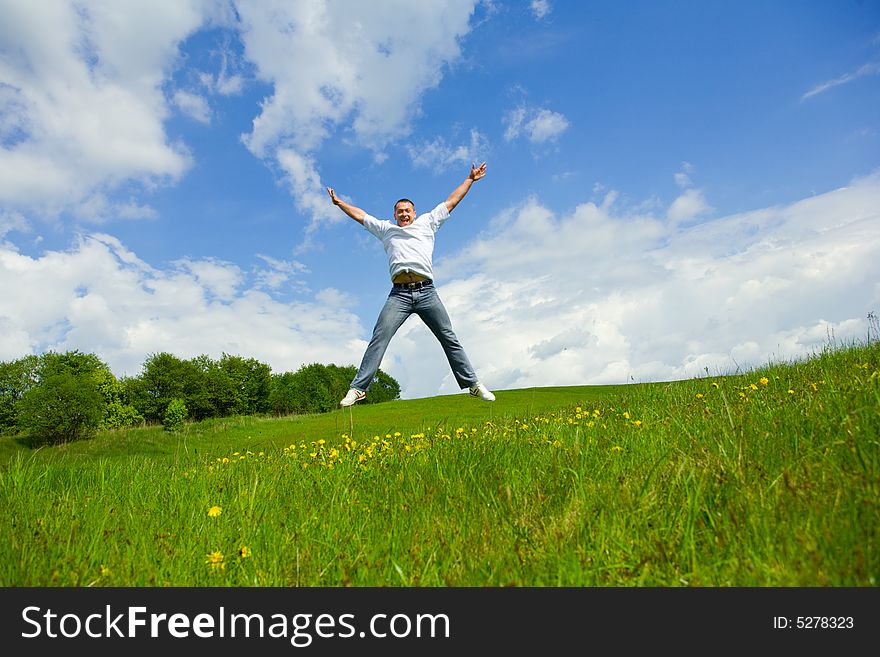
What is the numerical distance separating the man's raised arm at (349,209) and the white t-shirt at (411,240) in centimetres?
13

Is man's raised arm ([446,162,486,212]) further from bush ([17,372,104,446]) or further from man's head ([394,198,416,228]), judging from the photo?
bush ([17,372,104,446])

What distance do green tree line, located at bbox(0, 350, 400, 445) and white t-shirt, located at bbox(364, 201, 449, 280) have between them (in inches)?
1728

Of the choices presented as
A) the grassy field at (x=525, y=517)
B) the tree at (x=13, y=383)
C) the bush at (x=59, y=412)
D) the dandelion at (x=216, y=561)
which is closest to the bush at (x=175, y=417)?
the bush at (x=59, y=412)

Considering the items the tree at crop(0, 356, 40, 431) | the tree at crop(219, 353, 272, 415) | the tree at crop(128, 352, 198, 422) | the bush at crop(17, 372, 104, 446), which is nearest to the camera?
the bush at crop(17, 372, 104, 446)

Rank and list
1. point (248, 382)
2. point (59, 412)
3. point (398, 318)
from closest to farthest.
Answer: point (398, 318), point (59, 412), point (248, 382)

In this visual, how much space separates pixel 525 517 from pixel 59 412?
5646 cm

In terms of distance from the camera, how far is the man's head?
900cm

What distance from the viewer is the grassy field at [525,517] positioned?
2.36 metres

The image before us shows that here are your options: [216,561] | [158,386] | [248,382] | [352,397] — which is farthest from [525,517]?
[248,382]

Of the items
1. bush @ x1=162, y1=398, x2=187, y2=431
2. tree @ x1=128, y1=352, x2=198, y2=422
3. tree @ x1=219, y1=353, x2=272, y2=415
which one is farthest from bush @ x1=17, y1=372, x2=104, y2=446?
tree @ x1=219, y1=353, x2=272, y2=415

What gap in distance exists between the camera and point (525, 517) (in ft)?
9.86

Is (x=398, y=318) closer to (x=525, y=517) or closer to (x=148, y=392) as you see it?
(x=525, y=517)
